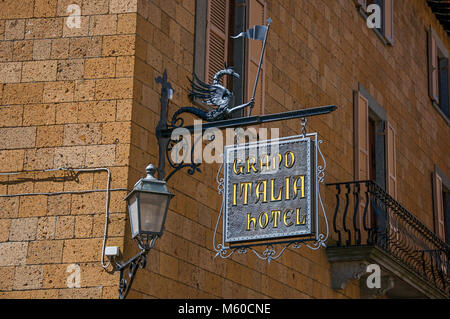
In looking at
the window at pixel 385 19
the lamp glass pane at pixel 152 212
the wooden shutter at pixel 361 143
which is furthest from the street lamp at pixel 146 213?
the window at pixel 385 19

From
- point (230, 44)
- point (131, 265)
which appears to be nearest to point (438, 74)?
point (230, 44)

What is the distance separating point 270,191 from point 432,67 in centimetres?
1009

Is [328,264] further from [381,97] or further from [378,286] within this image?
[381,97]

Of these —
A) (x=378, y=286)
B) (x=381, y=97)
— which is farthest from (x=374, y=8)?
(x=378, y=286)

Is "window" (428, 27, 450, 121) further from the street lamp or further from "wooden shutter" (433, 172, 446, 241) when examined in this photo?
the street lamp

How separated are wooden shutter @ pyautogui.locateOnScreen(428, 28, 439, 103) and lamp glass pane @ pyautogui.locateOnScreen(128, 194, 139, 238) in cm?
1049

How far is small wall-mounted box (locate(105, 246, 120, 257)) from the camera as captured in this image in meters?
8.19

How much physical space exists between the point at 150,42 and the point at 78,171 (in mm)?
1465

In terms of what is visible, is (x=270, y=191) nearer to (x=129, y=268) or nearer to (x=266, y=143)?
(x=266, y=143)

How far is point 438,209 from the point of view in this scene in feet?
53.7

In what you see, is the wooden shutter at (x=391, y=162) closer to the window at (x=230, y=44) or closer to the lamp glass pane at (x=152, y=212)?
the window at (x=230, y=44)

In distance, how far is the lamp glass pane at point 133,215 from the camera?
308 inches

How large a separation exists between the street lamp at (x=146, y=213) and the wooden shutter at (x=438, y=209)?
366 inches

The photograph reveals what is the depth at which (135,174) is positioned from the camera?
8.62 m
